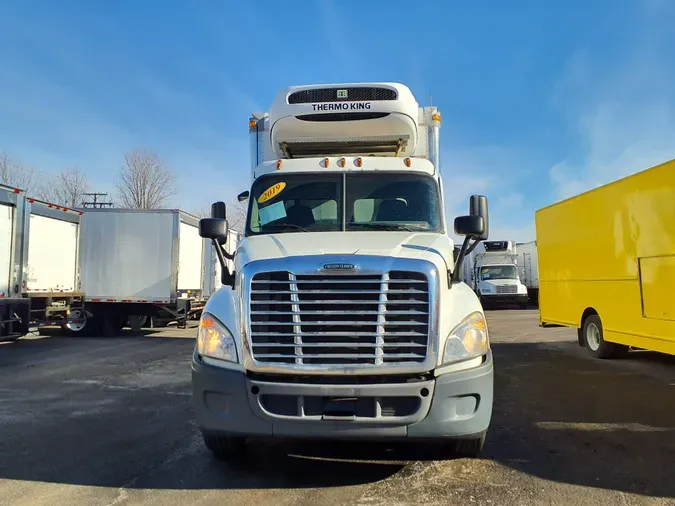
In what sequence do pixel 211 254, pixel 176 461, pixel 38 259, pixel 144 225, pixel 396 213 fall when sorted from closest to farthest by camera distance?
pixel 176 461 → pixel 396 213 → pixel 38 259 → pixel 144 225 → pixel 211 254

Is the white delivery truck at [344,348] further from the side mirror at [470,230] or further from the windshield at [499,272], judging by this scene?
the windshield at [499,272]

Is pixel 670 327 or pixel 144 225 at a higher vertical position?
pixel 144 225

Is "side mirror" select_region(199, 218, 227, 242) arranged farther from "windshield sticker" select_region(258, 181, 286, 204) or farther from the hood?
"windshield sticker" select_region(258, 181, 286, 204)

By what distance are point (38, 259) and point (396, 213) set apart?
1191cm

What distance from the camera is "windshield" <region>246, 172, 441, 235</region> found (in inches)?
193

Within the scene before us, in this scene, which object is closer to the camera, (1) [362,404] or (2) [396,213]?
(1) [362,404]

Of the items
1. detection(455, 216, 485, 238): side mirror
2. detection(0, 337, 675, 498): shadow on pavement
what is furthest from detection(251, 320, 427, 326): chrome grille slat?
detection(0, 337, 675, 498): shadow on pavement

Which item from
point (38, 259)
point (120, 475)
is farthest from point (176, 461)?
point (38, 259)

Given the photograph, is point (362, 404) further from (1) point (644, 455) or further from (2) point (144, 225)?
(2) point (144, 225)

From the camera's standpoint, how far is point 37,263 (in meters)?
13.2

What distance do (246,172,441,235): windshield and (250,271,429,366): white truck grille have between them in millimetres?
1145

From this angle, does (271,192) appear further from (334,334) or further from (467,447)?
(467,447)

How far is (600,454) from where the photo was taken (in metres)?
4.61

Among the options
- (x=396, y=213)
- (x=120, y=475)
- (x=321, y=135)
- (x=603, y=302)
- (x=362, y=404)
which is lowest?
(x=120, y=475)
